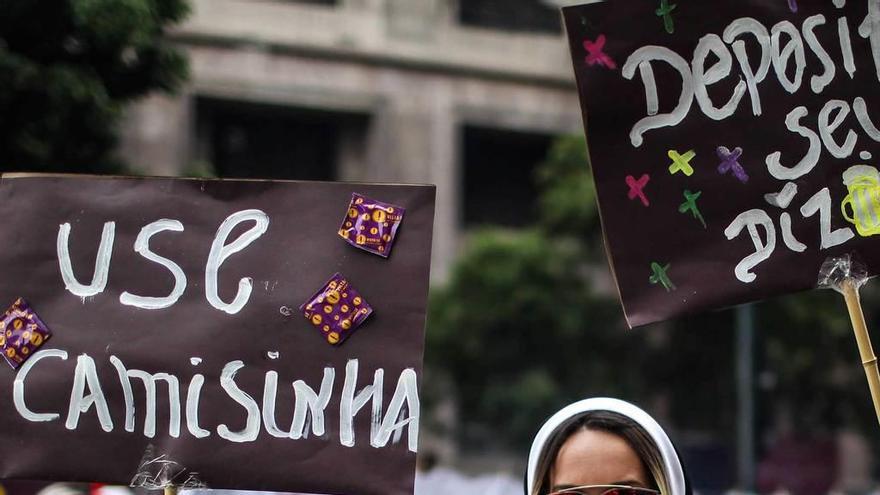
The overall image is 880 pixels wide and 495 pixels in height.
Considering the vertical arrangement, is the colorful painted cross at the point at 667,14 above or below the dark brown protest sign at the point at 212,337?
above

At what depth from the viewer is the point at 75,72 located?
287 inches

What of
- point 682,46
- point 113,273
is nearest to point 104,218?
point 113,273

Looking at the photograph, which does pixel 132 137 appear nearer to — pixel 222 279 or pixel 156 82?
pixel 156 82

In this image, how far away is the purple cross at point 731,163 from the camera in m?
3.12

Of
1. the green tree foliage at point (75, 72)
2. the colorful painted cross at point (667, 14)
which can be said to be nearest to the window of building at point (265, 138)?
the green tree foliage at point (75, 72)

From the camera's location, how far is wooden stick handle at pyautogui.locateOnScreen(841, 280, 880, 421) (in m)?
3.00

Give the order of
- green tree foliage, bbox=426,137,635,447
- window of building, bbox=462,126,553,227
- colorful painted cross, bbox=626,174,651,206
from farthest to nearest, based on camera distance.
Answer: window of building, bbox=462,126,553,227 < green tree foliage, bbox=426,137,635,447 < colorful painted cross, bbox=626,174,651,206

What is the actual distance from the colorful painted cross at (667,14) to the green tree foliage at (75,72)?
3973 millimetres

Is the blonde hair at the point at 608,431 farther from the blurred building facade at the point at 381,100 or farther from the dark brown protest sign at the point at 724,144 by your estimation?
the blurred building facade at the point at 381,100

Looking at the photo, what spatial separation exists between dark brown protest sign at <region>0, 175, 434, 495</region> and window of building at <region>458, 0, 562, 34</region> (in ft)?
67.7

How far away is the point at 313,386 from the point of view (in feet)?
10.1

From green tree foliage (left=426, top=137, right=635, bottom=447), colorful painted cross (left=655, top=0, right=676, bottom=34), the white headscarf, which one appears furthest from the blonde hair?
green tree foliage (left=426, top=137, right=635, bottom=447)

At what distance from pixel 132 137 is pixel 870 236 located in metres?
18.5

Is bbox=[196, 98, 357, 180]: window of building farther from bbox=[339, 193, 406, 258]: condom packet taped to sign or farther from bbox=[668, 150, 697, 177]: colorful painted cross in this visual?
bbox=[668, 150, 697, 177]: colorful painted cross
